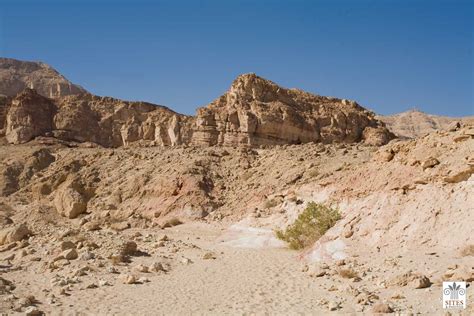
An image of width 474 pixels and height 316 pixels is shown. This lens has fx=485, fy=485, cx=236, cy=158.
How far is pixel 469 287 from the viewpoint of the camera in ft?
28.9

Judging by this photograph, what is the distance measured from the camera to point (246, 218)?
20891mm

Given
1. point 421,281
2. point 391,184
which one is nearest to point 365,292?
point 421,281

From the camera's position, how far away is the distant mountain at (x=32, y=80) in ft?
265

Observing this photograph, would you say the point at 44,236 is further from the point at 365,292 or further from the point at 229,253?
the point at 365,292

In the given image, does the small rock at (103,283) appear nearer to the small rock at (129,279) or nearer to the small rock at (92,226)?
the small rock at (129,279)

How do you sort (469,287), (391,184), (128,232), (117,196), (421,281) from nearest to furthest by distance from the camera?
(469,287), (421,281), (391,184), (128,232), (117,196)

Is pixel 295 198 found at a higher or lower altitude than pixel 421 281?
higher

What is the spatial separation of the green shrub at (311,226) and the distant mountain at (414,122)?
74.8 metres

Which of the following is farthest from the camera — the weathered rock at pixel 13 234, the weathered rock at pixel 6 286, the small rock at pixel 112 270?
the weathered rock at pixel 13 234

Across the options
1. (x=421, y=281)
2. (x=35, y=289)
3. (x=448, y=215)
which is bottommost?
(x=35, y=289)

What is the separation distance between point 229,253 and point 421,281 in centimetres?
782

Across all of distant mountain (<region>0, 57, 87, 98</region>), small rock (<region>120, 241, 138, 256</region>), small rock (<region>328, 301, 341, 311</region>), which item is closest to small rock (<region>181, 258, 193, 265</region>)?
small rock (<region>120, 241, 138, 256</region>)

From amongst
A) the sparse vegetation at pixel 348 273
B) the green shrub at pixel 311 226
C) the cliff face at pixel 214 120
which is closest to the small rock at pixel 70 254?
the green shrub at pixel 311 226

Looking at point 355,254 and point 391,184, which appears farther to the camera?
point 391,184
